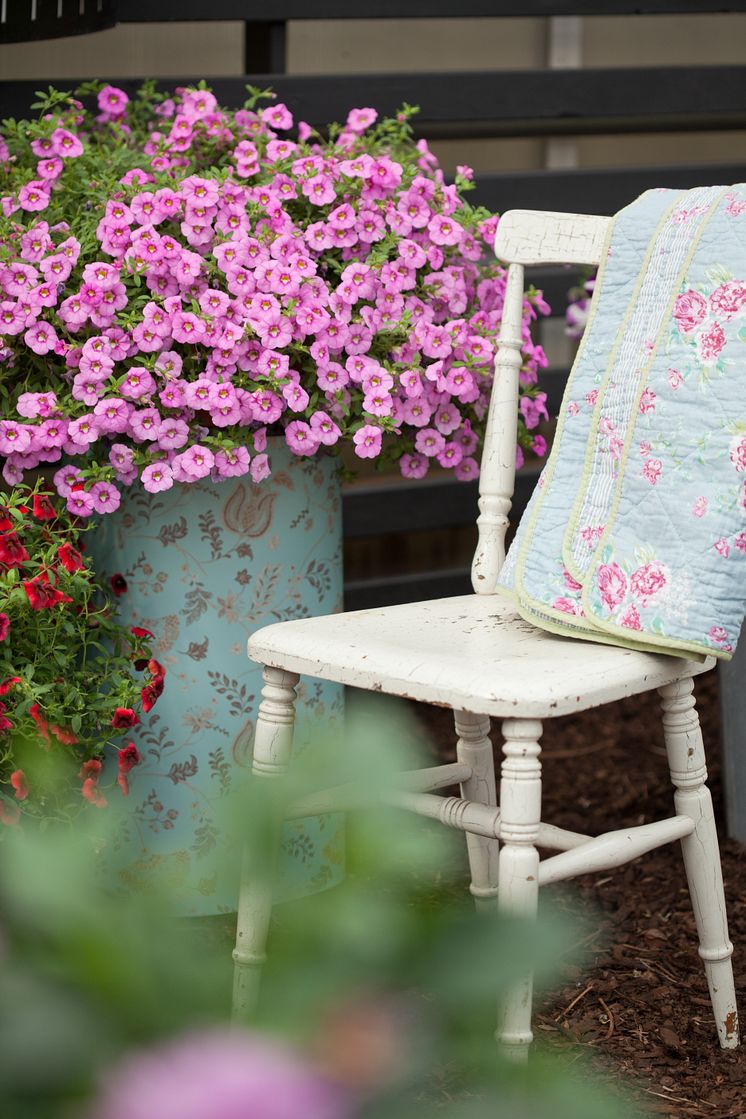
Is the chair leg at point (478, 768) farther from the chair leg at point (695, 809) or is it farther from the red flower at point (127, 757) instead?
the red flower at point (127, 757)

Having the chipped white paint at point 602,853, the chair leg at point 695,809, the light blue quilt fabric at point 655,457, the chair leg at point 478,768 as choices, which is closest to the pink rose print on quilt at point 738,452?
the light blue quilt fabric at point 655,457

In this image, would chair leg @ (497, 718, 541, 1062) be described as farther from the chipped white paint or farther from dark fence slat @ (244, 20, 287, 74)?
dark fence slat @ (244, 20, 287, 74)

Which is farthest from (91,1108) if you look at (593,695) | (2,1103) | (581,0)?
(581,0)

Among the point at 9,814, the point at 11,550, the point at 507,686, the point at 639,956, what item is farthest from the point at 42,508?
the point at 639,956

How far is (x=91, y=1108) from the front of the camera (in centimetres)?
28

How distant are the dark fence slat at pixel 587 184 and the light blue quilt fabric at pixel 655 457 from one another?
1.28m

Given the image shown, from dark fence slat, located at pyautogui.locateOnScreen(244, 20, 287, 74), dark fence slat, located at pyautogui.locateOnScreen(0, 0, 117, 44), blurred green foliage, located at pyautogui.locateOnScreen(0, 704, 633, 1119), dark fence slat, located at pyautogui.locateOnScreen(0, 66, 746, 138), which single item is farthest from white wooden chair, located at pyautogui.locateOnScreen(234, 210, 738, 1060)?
dark fence slat, located at pyautogui.locateOnScreen(244, 20, 287, 74)

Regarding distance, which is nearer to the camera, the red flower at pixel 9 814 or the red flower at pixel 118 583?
the red flower at pixel 9 814

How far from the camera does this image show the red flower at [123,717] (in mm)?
1684

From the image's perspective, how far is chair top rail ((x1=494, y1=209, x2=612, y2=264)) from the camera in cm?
165

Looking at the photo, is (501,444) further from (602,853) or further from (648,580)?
(602,853)

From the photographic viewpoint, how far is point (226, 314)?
66.9 inches

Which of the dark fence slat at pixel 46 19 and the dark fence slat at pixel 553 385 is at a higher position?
the dark fence slat at pixel 46 19

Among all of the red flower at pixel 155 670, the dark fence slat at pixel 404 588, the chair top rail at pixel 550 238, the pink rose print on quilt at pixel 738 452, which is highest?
the chair top rail at pixel 550 238
